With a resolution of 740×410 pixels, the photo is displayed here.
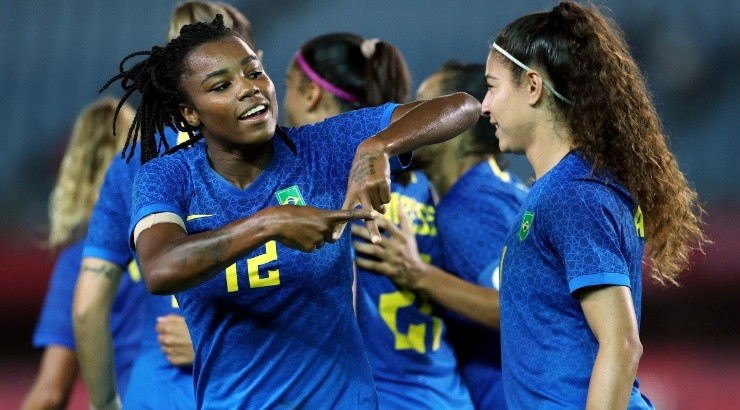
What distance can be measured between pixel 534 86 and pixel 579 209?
1.47 ft

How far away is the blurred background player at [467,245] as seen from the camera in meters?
3.60

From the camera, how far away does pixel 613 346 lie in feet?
8.18

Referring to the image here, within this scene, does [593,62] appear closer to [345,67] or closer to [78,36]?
[345,67]

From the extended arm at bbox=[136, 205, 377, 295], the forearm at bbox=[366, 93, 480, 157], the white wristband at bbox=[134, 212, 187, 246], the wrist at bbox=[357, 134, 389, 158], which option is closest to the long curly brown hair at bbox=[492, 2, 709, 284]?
the forearm at bbox=[366, 93, 480, 157]

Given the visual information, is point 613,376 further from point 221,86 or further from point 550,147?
point 221,86

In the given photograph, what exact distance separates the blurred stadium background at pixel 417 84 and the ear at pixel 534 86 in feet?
15.5

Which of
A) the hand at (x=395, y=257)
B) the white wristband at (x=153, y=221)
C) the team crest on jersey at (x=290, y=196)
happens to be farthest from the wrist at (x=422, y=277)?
the white wristband at (x=153, y=221)

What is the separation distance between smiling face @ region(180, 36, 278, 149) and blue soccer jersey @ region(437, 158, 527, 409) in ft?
4.06

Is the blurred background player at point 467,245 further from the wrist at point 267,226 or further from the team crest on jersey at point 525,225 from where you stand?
the wrist at point 267,226

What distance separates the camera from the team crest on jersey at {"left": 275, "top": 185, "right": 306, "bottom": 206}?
2.71 meters

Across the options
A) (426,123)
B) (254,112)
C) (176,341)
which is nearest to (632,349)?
(426,123)

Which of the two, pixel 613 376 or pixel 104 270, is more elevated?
pixel 613 376

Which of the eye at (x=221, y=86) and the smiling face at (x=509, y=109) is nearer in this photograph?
the eye at (x=221, y=86)

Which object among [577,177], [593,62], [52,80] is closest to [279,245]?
[577,177]
